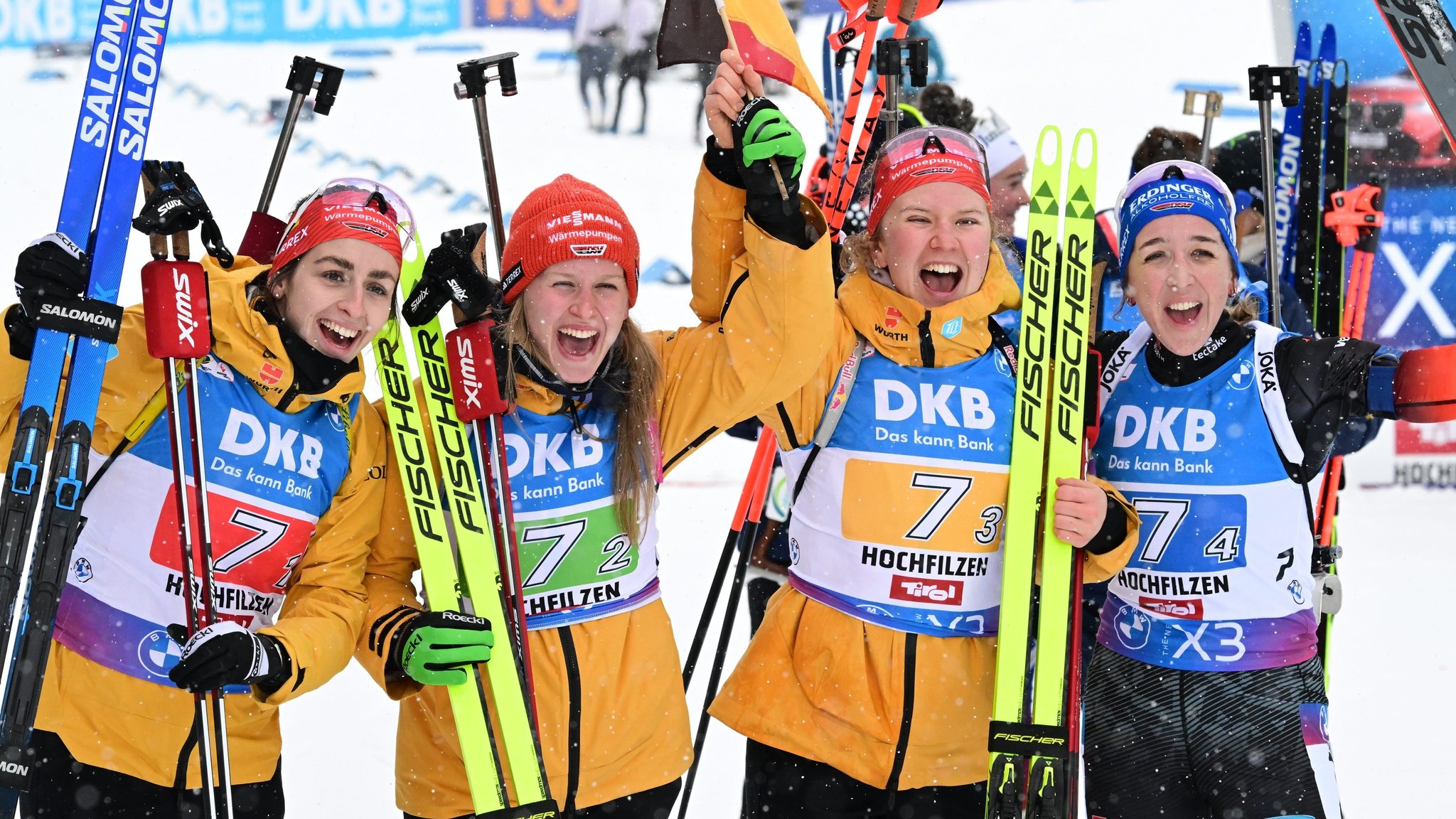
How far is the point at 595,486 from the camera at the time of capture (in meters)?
2.54

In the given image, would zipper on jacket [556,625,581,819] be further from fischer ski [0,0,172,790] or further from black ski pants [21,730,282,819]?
fischer ski [0,0,172,790]

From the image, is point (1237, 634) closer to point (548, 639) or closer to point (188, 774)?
point (548, 639)

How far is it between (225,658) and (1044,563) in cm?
154

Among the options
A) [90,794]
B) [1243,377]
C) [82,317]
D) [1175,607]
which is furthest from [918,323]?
[90,794]

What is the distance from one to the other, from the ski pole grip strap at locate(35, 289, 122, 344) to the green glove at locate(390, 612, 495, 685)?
0.74 meters

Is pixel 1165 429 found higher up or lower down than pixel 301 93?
lower down

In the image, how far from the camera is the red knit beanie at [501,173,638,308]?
8.42ft

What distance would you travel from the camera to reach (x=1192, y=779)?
2.67 meters

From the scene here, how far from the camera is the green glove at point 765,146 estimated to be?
2.29 meters

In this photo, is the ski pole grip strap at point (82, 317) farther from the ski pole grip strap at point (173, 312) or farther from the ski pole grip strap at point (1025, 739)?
the ski pole grip strap at point (1025, 739)

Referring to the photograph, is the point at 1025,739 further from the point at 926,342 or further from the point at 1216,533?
the point at 926,342

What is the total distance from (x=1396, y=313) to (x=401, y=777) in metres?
8.17

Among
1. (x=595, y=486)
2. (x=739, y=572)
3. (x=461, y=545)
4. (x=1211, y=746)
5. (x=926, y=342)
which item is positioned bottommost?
(x=739, y=572)

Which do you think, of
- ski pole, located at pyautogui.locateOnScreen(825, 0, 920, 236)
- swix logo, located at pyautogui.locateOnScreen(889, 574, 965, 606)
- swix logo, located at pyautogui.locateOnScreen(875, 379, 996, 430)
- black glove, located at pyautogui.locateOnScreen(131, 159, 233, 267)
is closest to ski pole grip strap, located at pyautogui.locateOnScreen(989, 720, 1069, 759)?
swix logo, located at pyautogui.locateOnScreen(889, 574, 965, 606)
